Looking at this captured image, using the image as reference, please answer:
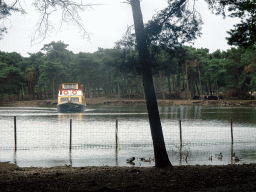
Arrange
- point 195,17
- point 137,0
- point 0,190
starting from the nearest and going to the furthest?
point 0,190 < point 137,0 < point 195,17

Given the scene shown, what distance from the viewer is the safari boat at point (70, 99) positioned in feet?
192

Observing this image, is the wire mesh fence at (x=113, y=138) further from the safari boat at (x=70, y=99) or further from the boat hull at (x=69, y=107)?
the safari boat at (x=70, y=99)

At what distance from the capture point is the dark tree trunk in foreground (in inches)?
382

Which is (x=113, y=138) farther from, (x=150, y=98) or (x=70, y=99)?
(x=70, y=99)

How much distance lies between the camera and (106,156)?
495 inches

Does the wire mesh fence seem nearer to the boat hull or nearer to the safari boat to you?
the boat hull

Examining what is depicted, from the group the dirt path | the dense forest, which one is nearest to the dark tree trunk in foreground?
the dirt path

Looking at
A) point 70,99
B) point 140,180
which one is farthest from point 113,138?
point 70,99

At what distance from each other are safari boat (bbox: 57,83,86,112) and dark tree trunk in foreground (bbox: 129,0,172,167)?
1955 inches

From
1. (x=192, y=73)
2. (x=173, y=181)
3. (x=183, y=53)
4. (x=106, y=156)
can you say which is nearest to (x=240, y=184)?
(x=173, y=181)

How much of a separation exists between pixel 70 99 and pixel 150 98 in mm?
53095

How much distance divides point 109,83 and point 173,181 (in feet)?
337

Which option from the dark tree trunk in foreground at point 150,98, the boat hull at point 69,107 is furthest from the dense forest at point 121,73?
the dark tree trunk in foreground at point 150,98

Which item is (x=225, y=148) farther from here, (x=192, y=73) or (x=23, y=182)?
(x=192, y=73)
